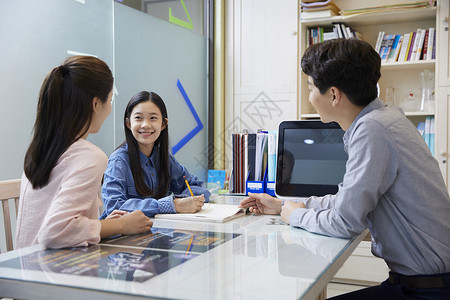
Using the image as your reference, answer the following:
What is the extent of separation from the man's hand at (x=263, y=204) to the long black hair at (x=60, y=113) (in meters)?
0.64

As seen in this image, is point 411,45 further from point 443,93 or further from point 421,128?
point 421,128

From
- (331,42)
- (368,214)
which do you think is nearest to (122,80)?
(331,42)

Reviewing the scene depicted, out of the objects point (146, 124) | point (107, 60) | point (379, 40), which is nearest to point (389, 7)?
point (379, 40)

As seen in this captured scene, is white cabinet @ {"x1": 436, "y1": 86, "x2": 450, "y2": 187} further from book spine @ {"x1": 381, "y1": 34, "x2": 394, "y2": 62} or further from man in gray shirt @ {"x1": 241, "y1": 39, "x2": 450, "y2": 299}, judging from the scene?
man in gray shirt @ {"x1": 241, "y1": 39, "x2": 450, "y2": 299}

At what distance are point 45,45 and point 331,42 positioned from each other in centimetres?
145

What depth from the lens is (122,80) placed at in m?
2.74

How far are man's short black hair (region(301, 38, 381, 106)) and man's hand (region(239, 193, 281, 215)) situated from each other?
481 millimetres

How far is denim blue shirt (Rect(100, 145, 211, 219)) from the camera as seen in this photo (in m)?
1.61

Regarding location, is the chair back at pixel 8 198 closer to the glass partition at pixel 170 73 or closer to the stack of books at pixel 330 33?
the glass partition at pixel 170 73

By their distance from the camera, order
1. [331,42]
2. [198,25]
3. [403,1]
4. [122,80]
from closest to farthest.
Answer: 1. [331,42]
2. [122,80]
3. [403,1]
4. [198,25]

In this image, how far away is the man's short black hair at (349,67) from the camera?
131 cm

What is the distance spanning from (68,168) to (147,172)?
2.43ft

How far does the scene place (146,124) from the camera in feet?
6.34

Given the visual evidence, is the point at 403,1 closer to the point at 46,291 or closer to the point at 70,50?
the point at 70,50
